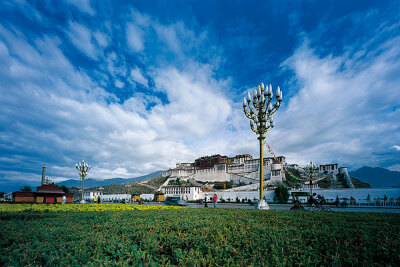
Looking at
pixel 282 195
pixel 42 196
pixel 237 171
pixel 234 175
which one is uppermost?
pixel 237 171

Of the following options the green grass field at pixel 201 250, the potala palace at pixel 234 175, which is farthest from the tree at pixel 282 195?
the green grass field at pixel 201 250

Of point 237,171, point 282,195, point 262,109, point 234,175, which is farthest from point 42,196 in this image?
point 237,171

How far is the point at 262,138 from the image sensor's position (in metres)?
12.0

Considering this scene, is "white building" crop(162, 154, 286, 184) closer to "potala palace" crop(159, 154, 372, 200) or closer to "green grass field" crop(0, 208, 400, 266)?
"potala palace" crop(159, 154, 372, 200)

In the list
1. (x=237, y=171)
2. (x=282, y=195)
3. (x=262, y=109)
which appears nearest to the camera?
(x=262, y=109)

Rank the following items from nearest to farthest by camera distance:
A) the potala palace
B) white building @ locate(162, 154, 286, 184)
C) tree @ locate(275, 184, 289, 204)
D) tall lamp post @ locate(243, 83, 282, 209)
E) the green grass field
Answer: the green grass field < tall lamp post @ locate(243, 83, 282, 209) < tree @ locate(275, 184, 289, 204) < the potala palace < white building @ locate(162, 154, 286, 184)

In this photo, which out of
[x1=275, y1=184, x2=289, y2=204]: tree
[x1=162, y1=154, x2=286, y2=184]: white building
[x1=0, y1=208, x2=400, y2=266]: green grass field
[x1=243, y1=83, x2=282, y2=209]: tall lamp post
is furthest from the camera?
[x1=162, y1=154, x2=286, y2=184]: white building

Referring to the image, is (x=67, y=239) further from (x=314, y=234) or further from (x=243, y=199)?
(x=243, y=199)

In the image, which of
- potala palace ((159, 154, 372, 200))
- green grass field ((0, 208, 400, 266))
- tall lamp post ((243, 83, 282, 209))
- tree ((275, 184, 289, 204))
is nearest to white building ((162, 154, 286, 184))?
potala palace ((159, 154, 372, 200))

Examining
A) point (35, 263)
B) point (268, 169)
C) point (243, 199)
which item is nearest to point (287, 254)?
point (35, 263)

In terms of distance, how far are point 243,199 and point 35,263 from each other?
4046 cm

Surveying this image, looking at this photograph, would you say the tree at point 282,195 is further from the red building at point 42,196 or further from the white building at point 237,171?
the white building at point 237,171

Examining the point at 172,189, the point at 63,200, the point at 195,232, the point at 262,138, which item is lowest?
the point at 172,189

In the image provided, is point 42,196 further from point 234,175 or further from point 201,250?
point 234,175
